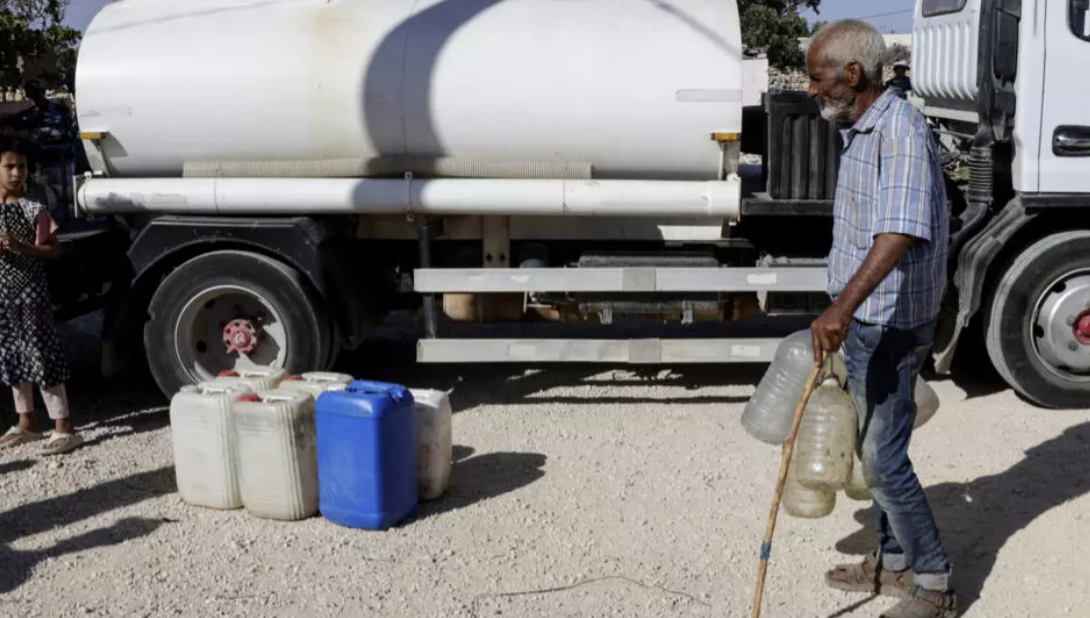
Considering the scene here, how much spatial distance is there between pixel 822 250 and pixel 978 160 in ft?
3.24

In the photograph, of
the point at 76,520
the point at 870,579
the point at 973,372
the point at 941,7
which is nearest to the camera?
the point at 870,579

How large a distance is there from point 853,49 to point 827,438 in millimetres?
1435

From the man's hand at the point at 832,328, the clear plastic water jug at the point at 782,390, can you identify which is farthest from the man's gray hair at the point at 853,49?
the clear plastic water jug at the point at 782,390

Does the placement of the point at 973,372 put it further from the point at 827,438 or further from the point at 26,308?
the point at 26,308

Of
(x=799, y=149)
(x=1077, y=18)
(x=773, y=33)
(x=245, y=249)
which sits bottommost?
(x=245, y=249)

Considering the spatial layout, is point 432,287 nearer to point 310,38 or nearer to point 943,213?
point 310,38

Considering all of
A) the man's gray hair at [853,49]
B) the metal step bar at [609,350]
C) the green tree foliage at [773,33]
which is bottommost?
the metal step bar at [609,350]

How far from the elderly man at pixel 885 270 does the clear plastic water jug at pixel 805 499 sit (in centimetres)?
35

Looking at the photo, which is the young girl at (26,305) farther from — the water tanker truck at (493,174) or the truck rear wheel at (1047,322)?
the truck rear wheel at (1047,322)

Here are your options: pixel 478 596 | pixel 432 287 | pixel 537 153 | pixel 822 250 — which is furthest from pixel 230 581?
pixel 822 250

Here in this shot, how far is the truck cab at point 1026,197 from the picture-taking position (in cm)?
657

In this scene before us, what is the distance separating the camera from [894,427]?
13.8ft

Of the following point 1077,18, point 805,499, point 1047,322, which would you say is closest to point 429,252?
point 805,499

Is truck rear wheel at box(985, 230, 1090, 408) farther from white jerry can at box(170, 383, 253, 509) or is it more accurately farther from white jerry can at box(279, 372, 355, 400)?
white jerry can at box(170, 383, 253, 509)
